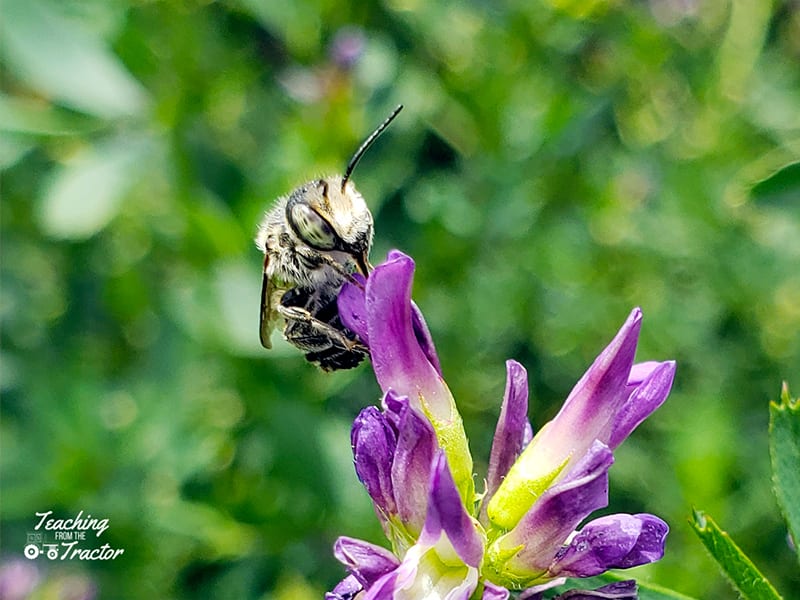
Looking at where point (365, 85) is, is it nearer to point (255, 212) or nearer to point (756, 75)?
point (255, 212)

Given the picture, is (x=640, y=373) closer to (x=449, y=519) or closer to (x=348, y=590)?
(x=449, y=519)

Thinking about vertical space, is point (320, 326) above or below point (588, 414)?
above

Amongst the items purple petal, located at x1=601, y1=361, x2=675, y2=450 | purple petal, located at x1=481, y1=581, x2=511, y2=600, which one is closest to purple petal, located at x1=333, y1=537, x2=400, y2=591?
purple petal, located at x1=481, y1=581, x2=511, y2=600

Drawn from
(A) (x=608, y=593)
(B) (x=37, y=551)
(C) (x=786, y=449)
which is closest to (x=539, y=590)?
(A) (x=608, y=593)

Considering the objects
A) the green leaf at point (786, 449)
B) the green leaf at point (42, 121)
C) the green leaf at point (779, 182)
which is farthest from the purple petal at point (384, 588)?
the green leaf at point (42, 121)

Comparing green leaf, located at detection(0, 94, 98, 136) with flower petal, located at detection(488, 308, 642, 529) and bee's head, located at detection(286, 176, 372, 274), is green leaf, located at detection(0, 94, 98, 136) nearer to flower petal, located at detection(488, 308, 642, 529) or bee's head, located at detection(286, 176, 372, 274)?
bee's head, located at detection(286, 176, 372, 274)
